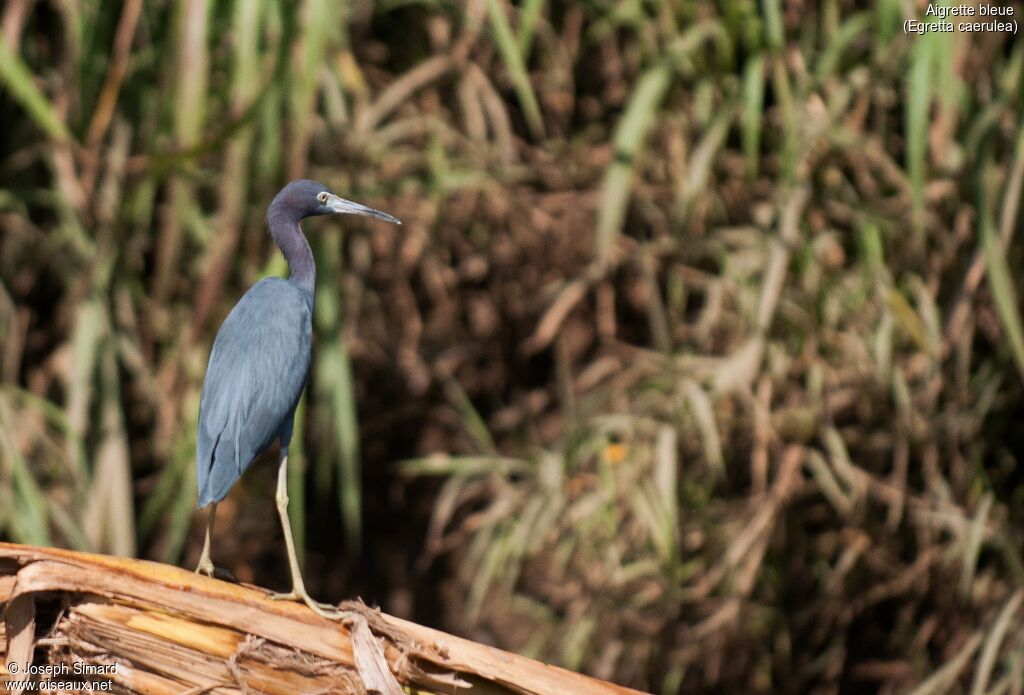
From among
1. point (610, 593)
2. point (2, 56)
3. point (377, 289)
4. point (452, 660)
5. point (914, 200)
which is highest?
point (2, 56)

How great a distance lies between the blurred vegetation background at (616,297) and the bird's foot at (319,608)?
1249 mm

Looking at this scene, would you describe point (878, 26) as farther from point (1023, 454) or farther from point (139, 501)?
point (139, 501)

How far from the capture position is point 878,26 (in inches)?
128

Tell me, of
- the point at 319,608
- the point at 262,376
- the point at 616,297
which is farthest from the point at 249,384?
the point at 616,297

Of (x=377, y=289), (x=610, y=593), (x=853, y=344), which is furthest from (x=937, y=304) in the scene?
(x=377, y=289)

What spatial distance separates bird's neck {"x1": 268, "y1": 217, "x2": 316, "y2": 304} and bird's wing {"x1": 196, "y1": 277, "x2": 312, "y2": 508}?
90 millimetres

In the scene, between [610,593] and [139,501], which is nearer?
[610,593]

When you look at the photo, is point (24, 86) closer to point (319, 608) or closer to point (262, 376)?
point (262, 376)

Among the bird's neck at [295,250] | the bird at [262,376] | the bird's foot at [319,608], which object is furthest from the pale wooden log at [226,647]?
the bird's neck at [295,250]

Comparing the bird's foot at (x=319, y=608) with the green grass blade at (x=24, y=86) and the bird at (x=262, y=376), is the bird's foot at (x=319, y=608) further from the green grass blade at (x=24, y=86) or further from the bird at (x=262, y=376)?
the green grass blade at (x=24, y=86)

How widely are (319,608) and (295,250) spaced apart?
2.44 feet

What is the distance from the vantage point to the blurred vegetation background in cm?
316

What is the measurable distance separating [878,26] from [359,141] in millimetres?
1408

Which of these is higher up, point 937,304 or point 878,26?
point 878,26
